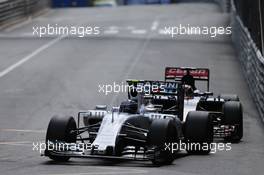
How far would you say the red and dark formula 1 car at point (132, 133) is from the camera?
16.4 m

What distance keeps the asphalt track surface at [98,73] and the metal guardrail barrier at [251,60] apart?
427 millimetres

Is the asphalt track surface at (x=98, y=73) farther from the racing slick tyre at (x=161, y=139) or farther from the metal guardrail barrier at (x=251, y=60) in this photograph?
the metal guardrail barrier at (x=251, y=60)

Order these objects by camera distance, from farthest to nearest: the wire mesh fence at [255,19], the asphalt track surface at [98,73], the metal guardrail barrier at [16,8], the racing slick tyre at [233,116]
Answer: the metal guardrail barrier at [16,8] < the wire mesh fence at [255,19] < the racing slick tyre at [233,116] < the asphalt track surface at [98,73]

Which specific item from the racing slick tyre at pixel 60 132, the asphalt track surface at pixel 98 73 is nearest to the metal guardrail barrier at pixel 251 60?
the asphalt track surface at pixel 98 73

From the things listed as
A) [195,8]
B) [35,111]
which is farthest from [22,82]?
[195,8]

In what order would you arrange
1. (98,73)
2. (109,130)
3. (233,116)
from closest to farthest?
(109,130) → (233,116) → (98,73)

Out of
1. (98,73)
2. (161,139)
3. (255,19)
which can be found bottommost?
(161,139)

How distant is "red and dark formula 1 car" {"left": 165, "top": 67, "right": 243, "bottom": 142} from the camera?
20156mm

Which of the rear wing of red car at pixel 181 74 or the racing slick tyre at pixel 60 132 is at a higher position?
the rear wing of red car at pixel 181 74

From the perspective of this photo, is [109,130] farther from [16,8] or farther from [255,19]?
[16,8]

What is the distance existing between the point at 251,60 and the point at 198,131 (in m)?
13.9

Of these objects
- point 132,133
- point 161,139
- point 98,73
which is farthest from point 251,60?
point 161,139

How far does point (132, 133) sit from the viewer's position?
17078 mm

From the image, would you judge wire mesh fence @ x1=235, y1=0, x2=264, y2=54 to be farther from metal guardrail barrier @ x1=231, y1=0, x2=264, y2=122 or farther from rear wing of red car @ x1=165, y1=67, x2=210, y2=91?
rear wing of red car @ x1=165, y1=67, x2=210, y2=91
